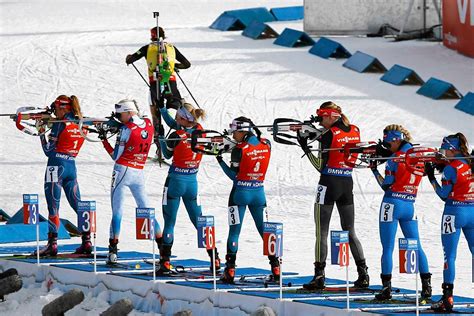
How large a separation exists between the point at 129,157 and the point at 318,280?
2.73 metres


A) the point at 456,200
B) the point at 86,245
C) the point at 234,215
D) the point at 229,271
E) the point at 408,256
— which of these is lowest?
the point at 229,271

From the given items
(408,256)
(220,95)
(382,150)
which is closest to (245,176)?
(382,150)

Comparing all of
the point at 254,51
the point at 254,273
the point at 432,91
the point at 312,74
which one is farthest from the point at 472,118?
the point at 254,273

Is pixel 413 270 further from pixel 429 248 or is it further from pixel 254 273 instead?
pixel 429 248

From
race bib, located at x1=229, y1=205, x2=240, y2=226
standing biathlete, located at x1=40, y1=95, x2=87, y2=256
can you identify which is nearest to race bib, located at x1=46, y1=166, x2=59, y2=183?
standing biathlete, located at x1=40, y1=95, x2=87, y2=256

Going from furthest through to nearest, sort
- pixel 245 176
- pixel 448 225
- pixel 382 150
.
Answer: pixel 245 176 < pixel 382 150 < pixel 448 225

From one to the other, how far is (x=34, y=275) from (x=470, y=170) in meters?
5.38

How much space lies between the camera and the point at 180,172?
1789 cm

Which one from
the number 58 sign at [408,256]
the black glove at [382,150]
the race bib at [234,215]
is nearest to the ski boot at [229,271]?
the race bib at [234,215]

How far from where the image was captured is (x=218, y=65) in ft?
100

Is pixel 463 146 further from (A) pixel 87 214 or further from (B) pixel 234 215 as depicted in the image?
(A) pixel 87 214

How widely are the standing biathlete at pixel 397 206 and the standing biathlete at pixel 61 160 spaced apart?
13.9 feet

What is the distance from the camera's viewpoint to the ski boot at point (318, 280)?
16688 mm

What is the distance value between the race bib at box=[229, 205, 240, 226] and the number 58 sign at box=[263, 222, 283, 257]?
0.93 m
